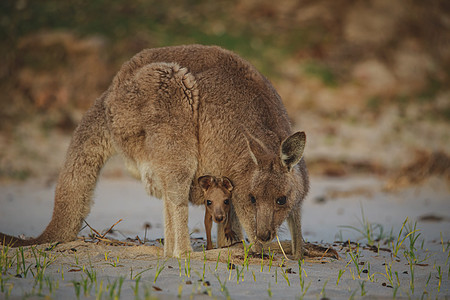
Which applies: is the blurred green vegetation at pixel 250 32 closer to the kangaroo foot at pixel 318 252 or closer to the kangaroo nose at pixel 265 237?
the kangaroo foot at pixel 318 252

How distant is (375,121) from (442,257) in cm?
742

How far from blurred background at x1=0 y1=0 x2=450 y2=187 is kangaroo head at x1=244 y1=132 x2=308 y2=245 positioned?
5786 mm

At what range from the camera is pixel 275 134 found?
4344 mm

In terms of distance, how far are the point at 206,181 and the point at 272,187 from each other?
25.1 inches

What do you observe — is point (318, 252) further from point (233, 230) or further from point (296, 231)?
point (233, 230)

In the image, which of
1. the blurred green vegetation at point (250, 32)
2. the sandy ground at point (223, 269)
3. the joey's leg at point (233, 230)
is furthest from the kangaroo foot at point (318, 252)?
the blurred green vegetation at point (250, 32)

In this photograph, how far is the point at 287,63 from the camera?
1322cm

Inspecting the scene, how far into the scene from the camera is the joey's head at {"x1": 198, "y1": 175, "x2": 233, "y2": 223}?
14.3ft

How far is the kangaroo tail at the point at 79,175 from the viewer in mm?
4672

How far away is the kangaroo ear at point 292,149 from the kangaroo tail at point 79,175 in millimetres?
1615

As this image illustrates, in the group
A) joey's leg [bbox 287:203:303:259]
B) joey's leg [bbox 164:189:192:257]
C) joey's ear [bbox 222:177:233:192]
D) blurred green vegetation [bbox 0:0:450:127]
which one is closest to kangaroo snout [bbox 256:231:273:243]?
joey's leg [bbox 287:203:303:259]

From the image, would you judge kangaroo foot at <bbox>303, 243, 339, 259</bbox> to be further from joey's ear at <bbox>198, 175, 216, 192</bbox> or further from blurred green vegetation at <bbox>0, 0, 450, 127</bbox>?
blurred green vegetation at <bbox>0, 0, 450, 127</bbox>

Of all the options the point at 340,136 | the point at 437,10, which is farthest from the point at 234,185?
the point at 437,10

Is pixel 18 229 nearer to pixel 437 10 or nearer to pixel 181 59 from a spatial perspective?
pixel 181 59
